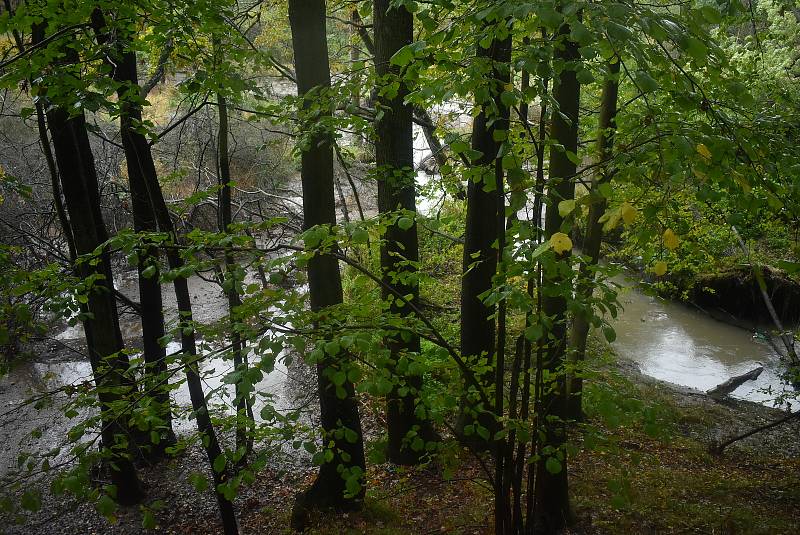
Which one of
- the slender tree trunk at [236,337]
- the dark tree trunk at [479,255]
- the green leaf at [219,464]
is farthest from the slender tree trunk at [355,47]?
the green leaf at [219,464]

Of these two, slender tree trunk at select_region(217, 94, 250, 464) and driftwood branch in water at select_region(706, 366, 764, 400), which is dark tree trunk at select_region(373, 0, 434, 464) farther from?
driftwood branch in water at select_region(706, 366, 764, 400)

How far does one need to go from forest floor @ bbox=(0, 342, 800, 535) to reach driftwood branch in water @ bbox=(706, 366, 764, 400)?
1.93 metres

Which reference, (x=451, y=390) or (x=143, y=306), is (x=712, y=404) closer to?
(x=451, y=390)

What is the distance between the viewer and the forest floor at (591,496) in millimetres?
5152

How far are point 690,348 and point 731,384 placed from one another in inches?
109

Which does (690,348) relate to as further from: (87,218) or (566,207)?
(566,207)

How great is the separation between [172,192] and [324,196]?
12999mm

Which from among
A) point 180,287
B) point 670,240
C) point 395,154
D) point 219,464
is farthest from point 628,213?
point 395,154

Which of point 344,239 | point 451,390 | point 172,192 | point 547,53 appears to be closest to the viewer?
point 547,53

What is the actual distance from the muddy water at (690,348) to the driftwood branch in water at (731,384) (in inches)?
4.9

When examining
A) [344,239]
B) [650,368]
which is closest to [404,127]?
[344,239]

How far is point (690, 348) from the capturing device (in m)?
14.4

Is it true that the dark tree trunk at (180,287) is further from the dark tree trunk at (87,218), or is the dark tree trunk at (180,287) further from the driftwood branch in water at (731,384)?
the driftwood branch in water at (731,384)

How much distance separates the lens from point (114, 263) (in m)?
16.5
